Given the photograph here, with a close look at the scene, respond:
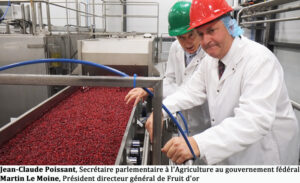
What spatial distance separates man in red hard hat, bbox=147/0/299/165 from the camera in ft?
3.21

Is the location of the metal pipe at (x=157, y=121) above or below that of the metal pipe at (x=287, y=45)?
below

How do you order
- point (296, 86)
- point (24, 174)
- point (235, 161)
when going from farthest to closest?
point (296, 86), point (235, 161), point (24, 174)

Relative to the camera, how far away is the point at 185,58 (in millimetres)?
1984

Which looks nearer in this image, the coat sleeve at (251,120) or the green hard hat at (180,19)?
the coat sleeve at (251,120)

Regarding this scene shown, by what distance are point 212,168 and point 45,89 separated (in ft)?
8.47

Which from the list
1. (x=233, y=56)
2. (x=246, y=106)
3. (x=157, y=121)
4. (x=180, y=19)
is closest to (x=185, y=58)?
(x=180, y=19)

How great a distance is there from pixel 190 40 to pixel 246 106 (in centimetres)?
79

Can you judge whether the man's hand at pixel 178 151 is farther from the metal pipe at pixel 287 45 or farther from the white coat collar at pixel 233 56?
the metal pipe at pixel 287 45

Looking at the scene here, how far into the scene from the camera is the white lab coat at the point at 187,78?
68.9 inches

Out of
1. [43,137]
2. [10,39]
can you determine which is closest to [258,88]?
[43,137]

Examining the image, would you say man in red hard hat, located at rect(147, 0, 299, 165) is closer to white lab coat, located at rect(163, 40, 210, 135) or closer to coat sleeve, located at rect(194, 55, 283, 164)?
coat sleeve, located at rect(194, 55, 283, 164)

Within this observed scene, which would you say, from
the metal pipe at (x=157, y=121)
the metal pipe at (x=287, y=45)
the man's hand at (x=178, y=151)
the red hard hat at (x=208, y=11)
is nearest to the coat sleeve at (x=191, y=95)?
the red hard hat at (x=208, y=11)

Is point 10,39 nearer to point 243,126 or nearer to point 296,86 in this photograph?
point 243,126

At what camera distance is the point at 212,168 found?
0.82m
